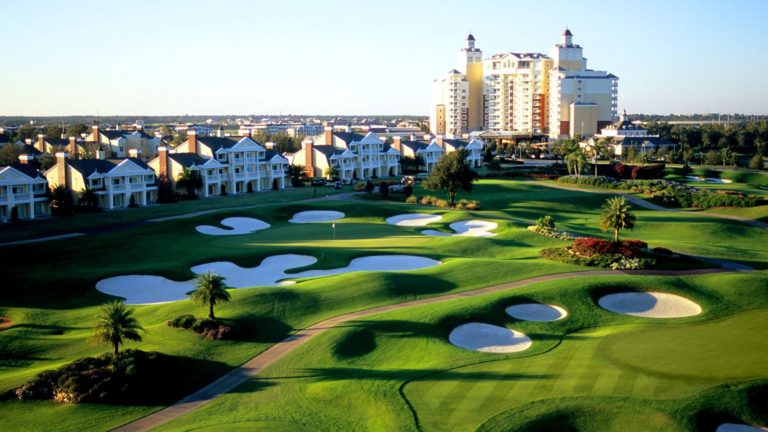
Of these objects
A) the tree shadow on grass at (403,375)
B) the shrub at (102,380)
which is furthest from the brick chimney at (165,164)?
the tree shadow on grass at (403,375)

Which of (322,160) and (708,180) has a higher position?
(322,160)

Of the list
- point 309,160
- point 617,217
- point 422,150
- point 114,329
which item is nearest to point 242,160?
point 309,160

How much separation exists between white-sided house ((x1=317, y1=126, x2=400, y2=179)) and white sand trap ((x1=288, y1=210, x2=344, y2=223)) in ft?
127

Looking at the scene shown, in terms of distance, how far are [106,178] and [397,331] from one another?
174 ft

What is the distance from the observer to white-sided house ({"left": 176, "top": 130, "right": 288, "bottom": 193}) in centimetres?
9475

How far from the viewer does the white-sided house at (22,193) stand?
69.2m

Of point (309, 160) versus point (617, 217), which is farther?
point (309, 160)

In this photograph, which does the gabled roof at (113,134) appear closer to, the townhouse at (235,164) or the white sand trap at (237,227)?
the townhouse at (235,164)

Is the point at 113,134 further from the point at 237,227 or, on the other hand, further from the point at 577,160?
the point at 577,160

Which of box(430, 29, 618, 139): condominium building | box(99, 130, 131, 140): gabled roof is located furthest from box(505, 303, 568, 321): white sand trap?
box(430, 29, 618, 139): condominium building

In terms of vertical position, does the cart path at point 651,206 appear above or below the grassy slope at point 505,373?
above

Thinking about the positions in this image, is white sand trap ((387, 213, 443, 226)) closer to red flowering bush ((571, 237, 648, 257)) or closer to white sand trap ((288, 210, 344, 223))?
white sand trap ((288, 210, 344, 223))

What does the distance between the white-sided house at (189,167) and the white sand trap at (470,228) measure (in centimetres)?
3404

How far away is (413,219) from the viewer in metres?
73.2
